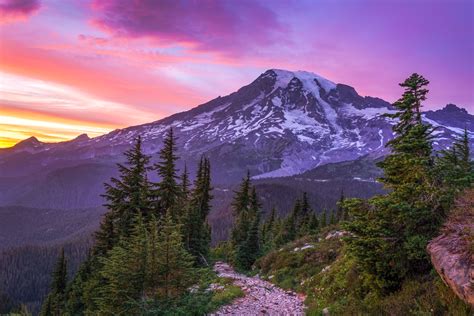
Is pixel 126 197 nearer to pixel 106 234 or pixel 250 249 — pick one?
pixel 106 234

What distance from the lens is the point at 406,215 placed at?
11.5 meters

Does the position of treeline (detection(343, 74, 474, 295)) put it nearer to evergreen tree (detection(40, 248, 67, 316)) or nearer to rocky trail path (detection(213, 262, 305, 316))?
rocky trail path (detection(213, 262, 305, 316))

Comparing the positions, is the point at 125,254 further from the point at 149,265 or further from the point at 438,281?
the point at 438,281

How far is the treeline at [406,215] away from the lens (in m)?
11.5

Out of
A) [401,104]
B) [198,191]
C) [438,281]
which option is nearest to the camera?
[438,281]

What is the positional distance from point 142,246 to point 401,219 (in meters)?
8.42

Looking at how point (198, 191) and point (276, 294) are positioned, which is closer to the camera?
point (276, 294)

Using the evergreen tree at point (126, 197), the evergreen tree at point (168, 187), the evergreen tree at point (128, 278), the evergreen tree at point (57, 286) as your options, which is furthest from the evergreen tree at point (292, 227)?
the evergreen tree at point (128, 278)

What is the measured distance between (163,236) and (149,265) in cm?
168

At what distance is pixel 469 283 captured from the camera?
8.28 meters

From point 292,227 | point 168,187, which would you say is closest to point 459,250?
point 168,187

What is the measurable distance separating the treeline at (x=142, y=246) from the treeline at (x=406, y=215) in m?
6.06

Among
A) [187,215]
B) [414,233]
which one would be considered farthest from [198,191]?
[414,233]

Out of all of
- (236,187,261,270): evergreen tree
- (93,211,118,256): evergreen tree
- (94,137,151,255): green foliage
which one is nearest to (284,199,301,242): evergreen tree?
(236,187,261,270): evergreen tree
